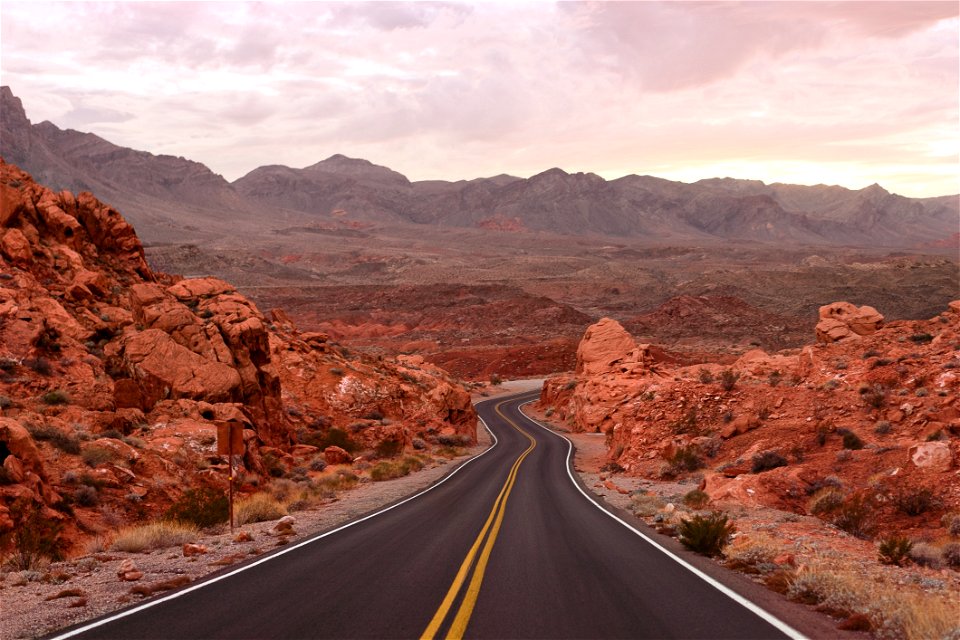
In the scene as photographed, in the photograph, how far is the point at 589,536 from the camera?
14242 millimetres

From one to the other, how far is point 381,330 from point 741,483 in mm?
114053

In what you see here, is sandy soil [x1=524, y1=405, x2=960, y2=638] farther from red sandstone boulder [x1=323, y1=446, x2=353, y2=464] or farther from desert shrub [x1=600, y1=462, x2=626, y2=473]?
red sandstone boulder [x1=323, y1=446, x2=353, y2=464]

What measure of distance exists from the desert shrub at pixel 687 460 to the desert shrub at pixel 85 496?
63.6ft

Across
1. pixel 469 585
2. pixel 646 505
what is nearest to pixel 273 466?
pixel 646 505

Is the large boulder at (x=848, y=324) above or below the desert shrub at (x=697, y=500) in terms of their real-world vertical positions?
above

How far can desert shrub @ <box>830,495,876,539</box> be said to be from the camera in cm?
A: 1475

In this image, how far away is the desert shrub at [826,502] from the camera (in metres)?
16.2

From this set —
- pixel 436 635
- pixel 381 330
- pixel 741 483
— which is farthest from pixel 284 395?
pixel 381 330

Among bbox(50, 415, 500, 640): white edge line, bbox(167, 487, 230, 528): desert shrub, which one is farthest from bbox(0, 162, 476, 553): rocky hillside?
bbox(50, 415, 500, 640): white edge line

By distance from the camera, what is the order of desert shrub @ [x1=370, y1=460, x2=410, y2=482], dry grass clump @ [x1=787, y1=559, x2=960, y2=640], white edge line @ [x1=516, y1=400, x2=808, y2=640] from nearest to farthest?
dry grass clump @ [x1=787, y1=559, x2=960, y2=640] → white edge line @ [x1=516, y1=400, x2=808, y2=640] → desert shrub @ [x1=370, y1=460, x2=410, y2=482]

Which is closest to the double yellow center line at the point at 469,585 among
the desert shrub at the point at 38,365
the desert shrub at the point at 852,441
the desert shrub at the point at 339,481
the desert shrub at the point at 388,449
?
the desert shrub at the point at 339,481

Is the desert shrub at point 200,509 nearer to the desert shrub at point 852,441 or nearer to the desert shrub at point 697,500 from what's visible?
the desert shrub at point 697,500

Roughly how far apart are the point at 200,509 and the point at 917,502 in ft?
53.0

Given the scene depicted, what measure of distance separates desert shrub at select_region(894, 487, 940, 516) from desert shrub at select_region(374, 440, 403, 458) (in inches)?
945
